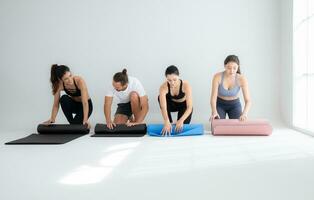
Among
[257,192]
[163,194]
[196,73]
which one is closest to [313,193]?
[257,192]

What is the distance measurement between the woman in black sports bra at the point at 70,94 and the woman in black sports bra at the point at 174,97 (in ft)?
3.03

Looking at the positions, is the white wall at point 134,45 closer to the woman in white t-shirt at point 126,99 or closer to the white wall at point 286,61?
the white wall at point 286,61

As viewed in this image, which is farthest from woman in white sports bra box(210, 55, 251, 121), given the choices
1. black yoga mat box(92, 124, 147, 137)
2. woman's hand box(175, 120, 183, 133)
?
black yoga mat box(92, 124, 147, 137)

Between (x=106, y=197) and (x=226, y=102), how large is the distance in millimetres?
2662

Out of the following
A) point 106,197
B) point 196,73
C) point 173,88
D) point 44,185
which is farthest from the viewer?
point 196,73

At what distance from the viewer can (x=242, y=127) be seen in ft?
11.3

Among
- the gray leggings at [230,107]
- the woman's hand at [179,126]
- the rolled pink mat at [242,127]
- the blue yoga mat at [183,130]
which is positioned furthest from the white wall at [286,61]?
the woman's hand at [179,126]

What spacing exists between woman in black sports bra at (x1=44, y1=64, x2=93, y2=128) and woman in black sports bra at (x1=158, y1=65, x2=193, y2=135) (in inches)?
36.4

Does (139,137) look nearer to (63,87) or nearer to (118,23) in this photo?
(63,87)

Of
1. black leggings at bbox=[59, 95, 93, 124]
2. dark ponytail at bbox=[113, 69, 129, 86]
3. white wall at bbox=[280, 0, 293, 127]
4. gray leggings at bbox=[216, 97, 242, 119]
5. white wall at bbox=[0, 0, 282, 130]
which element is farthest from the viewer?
white wall at bbox=[0, 0, 282, 130]

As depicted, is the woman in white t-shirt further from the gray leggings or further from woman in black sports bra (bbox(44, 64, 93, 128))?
the gray leggings

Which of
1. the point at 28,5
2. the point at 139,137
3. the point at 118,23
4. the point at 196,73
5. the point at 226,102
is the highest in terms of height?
the point at 28,5

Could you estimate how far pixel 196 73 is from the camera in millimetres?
5051

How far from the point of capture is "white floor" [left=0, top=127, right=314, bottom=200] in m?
1.62
